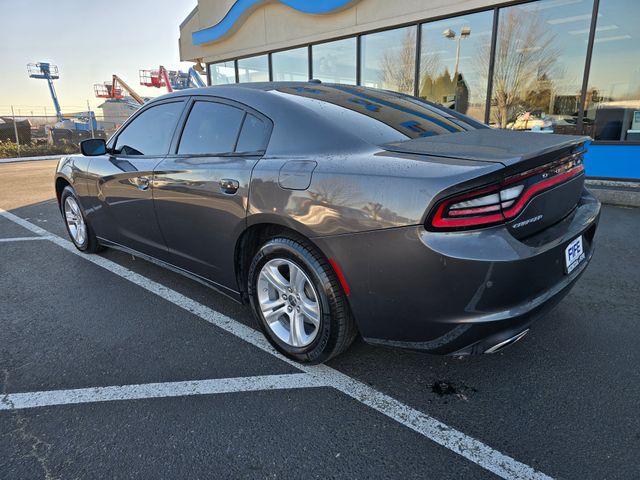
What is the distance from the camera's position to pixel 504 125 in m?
8.27

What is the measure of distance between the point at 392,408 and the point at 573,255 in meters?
1.22

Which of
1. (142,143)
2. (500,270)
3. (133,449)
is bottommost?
(133,449)

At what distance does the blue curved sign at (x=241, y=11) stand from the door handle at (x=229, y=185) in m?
8.28

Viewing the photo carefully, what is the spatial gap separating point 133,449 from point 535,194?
2159 millimetres

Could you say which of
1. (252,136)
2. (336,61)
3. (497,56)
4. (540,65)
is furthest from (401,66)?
(252,136)

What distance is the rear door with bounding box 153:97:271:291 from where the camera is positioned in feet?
8.61

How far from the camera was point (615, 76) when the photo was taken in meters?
7.09

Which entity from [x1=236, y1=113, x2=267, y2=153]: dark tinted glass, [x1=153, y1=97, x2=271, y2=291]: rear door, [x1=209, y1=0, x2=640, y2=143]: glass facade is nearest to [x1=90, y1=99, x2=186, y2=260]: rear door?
[x1=153, y1=97, x2=271, y2=291]: rear door

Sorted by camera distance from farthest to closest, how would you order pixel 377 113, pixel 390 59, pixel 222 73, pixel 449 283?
1. pixel 222 73
2. pixel 390 59
3. pixel 377 113
4. pixel 449 283

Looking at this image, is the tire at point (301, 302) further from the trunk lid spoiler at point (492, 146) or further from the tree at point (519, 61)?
the tree at point (519, 61)

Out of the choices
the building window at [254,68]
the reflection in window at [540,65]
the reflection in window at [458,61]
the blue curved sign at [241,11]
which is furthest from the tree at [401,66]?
the building window at [254,68]

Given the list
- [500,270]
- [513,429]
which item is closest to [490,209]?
[500,270]

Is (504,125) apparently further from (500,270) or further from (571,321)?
(500,270)

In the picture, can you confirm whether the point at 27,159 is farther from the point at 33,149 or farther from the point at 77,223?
the point at 77,223
